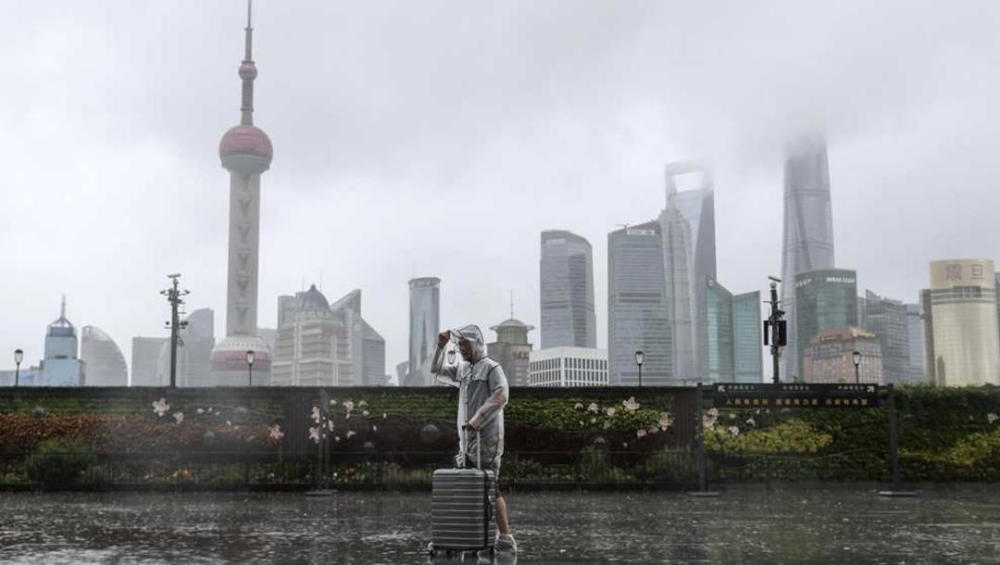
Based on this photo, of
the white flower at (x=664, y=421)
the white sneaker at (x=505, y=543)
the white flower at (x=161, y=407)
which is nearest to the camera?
the white sneaker at (x=505, y=543)

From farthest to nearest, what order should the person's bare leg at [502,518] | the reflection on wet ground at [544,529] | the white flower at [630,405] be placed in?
the white flower at [630,405] → the person's bare leg at [502,518] → the reflection on wet ground at [544,529]

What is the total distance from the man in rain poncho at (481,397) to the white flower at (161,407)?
1648cm

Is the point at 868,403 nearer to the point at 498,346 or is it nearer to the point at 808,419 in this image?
the point at 808,419

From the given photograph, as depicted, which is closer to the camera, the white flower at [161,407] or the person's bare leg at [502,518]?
the person's bare leg at [502,518]

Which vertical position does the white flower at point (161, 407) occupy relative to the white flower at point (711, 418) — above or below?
above

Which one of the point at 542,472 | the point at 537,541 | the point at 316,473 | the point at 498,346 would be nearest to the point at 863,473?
the point at 542,472

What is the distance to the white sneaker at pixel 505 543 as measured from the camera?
33.0 ft

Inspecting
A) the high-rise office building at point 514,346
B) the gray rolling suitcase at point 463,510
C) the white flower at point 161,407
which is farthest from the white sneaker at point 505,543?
the high-rise office building at point 514,346

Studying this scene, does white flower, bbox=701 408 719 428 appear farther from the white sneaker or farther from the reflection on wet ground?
the white sneaker

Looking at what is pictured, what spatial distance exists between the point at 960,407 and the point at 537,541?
1756cm

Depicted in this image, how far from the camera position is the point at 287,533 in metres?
12.2

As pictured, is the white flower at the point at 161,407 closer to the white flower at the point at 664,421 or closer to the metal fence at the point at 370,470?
the metal fence at the point at 370,470

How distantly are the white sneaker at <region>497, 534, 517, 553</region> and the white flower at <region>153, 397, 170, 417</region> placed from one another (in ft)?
54.5

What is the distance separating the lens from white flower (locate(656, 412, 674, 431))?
→ 2398cm
